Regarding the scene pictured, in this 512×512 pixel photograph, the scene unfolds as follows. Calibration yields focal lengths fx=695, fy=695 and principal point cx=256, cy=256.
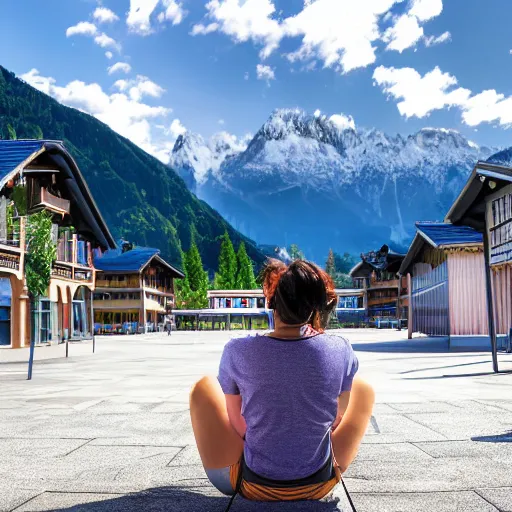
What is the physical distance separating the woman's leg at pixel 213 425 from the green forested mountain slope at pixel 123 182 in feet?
529

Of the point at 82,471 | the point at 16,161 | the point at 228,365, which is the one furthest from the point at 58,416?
the point at 16,161

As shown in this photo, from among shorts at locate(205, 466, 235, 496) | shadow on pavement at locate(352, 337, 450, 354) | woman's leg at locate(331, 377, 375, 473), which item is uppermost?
woman's leg at locate(331, 377, 375, 473)

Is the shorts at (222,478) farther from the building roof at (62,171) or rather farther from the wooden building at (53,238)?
the building roof at (62,171)

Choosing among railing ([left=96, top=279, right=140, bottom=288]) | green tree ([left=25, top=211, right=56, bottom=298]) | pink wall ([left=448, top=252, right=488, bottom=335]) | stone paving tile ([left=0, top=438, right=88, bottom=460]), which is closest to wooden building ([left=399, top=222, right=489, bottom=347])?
pink wall ([left=448, top=252, right=488, bottom=335])

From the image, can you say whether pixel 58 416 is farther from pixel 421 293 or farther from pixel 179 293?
pixel 179 293

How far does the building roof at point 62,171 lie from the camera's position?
2903 centimetres

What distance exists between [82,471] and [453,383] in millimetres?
8863

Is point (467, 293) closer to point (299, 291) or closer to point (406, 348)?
point (406, 348)

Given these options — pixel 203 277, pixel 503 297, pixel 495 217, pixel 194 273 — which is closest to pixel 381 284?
pixel 203 277

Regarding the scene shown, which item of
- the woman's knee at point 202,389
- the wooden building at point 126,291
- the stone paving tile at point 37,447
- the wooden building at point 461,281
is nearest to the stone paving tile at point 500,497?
the woman's knee at point 202,389

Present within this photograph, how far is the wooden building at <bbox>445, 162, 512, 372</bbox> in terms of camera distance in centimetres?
1984

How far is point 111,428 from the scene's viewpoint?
7844mm

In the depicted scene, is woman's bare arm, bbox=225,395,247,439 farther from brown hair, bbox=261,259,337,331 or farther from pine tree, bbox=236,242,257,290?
pine tree, bbox=236,242,257,290

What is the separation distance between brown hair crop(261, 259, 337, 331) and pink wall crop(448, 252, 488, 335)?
2626 cm
